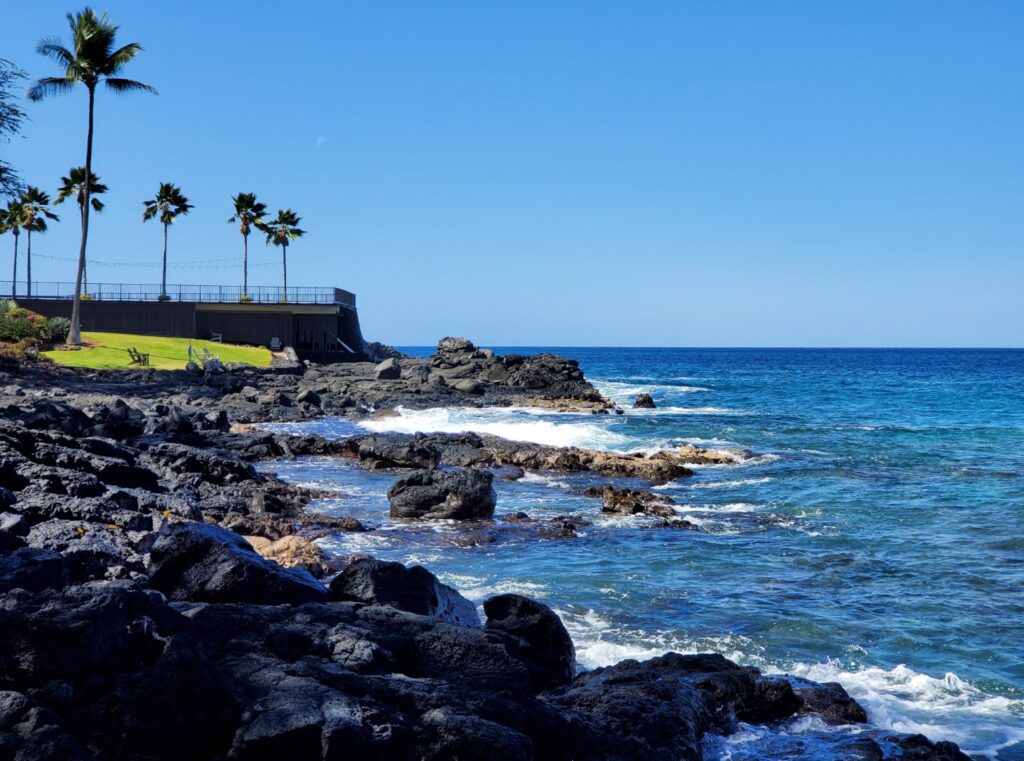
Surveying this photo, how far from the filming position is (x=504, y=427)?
128ft

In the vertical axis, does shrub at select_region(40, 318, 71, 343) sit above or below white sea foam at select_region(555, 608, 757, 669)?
above

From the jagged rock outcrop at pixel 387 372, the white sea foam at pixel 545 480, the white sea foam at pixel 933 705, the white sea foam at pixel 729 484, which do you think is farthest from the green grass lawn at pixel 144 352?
the white sea foam at pixel 933 705

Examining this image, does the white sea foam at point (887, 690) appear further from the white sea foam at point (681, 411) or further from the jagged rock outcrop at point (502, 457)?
the white sea foam at point (681, 411)

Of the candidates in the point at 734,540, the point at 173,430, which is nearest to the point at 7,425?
the point at 173,430

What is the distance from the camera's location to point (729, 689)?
867cm

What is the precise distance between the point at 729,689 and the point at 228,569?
4.61 metres

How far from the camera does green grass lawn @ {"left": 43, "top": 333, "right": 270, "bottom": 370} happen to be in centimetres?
4691

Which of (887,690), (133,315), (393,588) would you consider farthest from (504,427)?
(133,315)

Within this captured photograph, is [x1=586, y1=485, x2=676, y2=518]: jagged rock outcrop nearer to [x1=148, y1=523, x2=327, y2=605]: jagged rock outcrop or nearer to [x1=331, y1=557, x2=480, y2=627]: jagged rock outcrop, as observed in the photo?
[x1=331, y1=557, x2=480, y2=627]: jagged rock outcrop

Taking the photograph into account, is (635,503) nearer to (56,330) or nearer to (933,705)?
(933,705)

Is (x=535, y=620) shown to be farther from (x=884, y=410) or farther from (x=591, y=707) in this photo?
(x=884, y=410)

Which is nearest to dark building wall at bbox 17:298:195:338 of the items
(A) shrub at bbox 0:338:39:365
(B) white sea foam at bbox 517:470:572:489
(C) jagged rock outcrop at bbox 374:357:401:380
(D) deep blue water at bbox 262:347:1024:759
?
(C) jagged rock outcrop at bbox 374:357:401:380

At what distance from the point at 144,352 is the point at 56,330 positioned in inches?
181

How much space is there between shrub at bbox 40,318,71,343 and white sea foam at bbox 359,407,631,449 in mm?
20589
